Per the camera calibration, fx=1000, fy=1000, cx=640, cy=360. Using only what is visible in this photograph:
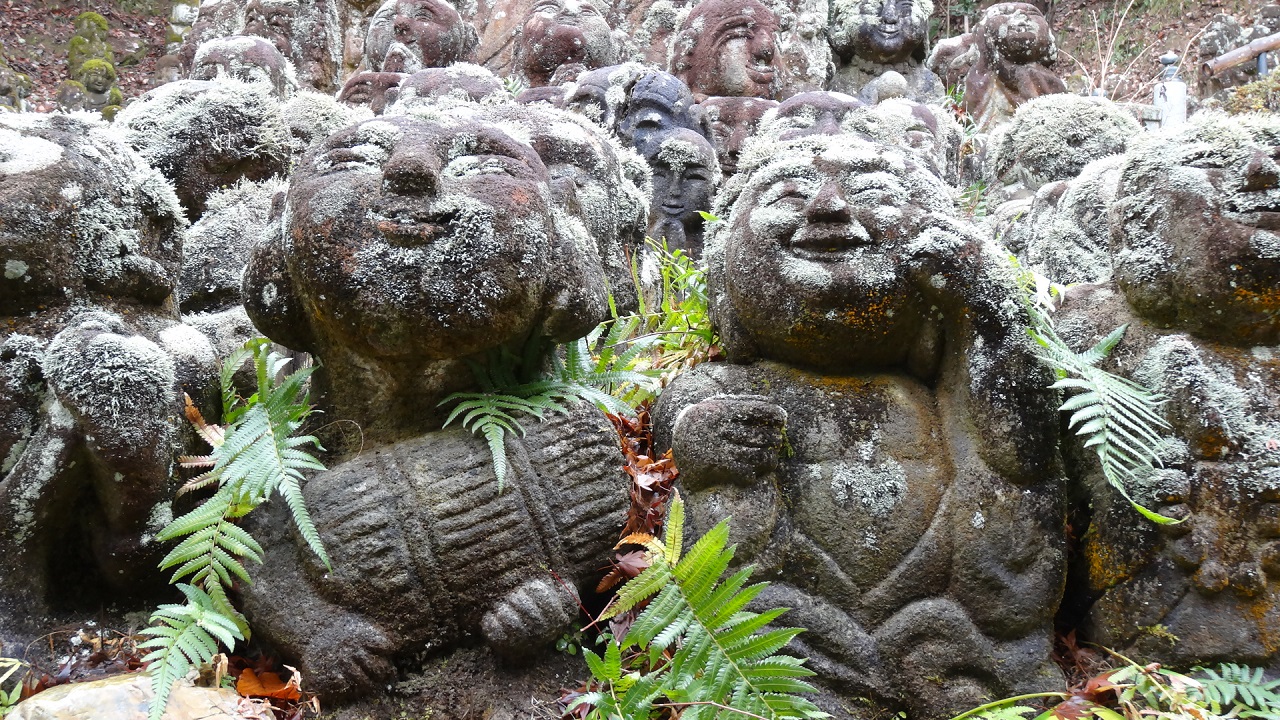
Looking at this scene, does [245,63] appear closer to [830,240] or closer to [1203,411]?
[830,240]

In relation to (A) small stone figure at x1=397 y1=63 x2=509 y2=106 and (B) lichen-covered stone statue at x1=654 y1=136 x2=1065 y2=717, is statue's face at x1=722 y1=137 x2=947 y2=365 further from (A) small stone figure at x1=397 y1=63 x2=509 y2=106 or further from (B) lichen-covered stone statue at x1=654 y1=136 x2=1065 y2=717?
(A) small stone figure at x1=397 y1=63 x2=509 y2=106

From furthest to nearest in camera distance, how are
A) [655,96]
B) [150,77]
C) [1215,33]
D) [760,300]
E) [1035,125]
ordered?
1. [150,77]
2. [1215,33]
3. [655,96]
4. [1035,125]
5. [760,300]

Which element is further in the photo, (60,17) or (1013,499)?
(60,17)

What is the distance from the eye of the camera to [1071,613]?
2779 mm

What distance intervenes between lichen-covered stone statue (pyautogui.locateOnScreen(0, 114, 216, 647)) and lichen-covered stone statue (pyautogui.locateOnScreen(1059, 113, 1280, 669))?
8.38 ft

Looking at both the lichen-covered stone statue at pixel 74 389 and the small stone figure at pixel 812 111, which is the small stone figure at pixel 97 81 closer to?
the small stone figure at pixel 812 111

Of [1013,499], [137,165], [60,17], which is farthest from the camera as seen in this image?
[60,17]

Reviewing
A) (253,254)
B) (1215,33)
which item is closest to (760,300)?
(253,254)

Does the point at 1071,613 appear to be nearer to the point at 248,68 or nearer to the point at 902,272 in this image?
the point at 902,272

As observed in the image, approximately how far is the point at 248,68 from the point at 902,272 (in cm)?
545

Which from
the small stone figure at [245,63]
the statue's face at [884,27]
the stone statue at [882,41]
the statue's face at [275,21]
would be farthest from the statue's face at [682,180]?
the statue's face at [275,21]

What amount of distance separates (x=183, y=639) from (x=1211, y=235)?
2709mm

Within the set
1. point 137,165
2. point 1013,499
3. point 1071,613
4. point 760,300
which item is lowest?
point 1071,613

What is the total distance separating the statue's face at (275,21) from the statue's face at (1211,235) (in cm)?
904
